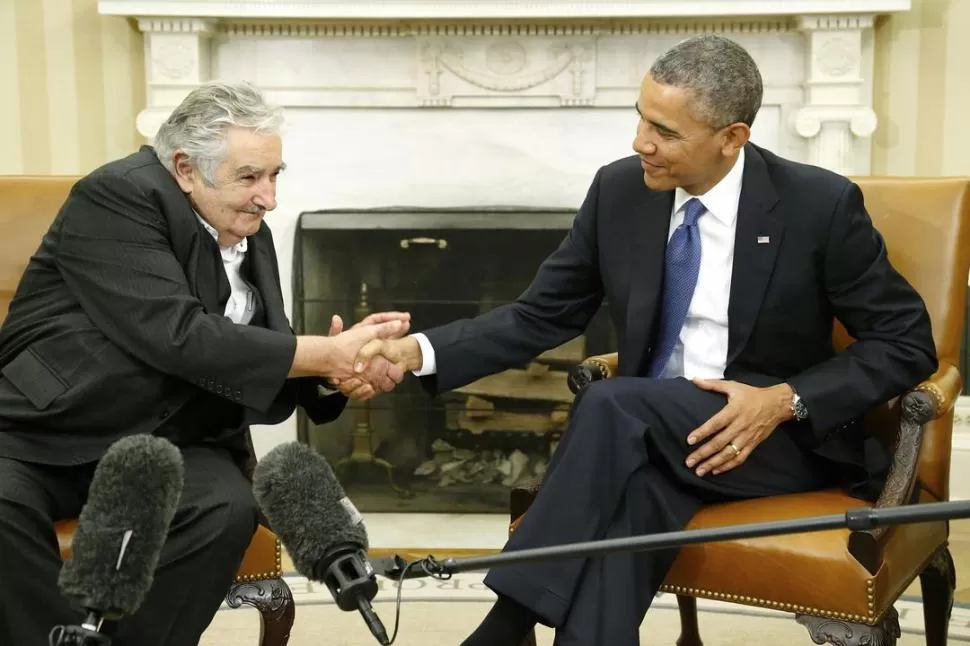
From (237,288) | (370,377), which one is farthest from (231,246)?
(370,377)

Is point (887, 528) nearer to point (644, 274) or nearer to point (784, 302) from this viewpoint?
point (784, 302)

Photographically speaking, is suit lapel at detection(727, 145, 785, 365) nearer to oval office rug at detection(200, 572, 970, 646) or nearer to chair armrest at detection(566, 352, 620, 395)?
chair armrest at detection(566, 352, 620, 395)

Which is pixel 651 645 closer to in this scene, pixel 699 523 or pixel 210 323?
pixel 699 523

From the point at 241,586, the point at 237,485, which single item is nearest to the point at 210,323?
the point at 237,485

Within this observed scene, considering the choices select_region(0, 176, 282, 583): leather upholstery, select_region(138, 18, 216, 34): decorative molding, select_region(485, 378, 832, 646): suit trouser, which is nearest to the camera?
select_region(485, 378, 832, 646): suit trouser

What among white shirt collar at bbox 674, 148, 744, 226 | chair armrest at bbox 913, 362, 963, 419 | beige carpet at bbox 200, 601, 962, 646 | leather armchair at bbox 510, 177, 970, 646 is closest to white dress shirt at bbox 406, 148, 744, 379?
white shirt collar at bbox 674, 148, 744, 226

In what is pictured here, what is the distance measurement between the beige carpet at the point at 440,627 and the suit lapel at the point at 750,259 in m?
0.85

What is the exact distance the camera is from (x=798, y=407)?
2215 mm

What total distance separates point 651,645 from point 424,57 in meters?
2.05

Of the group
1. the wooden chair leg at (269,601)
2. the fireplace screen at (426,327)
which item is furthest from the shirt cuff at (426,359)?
the fireplace screen at (426,327)

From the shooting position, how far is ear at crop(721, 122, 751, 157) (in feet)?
7.57

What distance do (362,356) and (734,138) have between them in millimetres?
810

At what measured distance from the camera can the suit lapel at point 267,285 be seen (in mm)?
2367

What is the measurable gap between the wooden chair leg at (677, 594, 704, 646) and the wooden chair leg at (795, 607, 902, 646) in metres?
0.61
